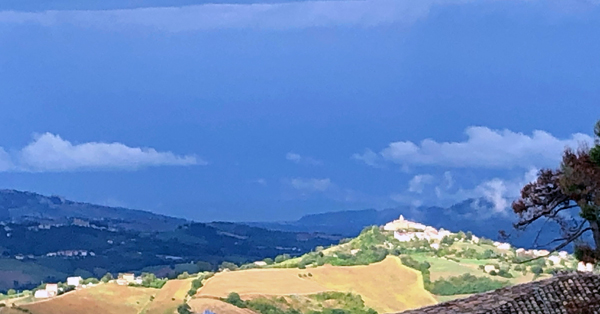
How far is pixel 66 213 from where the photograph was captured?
4838 centimetres

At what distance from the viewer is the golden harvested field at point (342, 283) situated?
3180 cm

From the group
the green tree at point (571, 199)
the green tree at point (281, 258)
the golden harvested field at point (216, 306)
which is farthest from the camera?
the green tree at point (281, 258)

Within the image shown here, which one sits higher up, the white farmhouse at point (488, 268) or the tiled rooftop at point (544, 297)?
the white farmhouse at point (488, 268)

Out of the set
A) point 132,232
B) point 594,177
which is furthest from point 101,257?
point 594,177

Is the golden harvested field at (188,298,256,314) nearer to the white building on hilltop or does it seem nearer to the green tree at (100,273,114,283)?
the green tree at (100,273,114,283)

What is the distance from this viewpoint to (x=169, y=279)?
34750 mm

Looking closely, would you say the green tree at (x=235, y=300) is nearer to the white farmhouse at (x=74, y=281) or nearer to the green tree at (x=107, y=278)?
the green tree at (x=107, y=278)

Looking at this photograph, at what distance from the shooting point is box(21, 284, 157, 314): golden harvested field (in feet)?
99.6

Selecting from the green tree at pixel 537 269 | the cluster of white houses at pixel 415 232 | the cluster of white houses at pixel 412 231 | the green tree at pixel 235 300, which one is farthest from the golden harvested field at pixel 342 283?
the green tree at pixel 537 269

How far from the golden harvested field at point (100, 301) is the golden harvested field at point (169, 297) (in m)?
0.43

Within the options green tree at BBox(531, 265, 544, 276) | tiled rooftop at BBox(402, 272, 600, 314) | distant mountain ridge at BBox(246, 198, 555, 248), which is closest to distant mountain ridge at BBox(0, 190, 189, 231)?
distant mountain ridge at BBox(246, 198, 555, 248)

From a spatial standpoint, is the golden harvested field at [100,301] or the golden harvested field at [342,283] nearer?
the golden harvested field at [100,301]

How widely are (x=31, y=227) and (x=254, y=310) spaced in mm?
16594

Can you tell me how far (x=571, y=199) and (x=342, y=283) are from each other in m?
23.4
